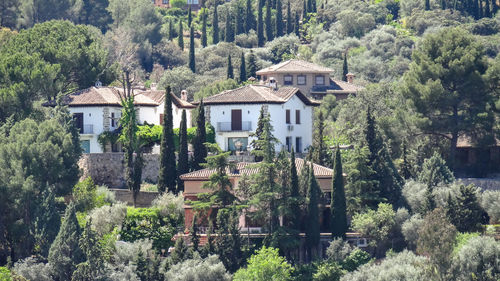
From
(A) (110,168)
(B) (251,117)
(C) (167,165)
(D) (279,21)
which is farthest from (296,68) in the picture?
(D) (279,21)

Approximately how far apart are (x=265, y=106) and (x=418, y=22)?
2112 inches

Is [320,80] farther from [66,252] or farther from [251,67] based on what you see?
[66,252]

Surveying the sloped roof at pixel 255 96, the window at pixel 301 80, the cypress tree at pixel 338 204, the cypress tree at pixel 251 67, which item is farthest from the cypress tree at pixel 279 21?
the cypress tree at pixel 338 204

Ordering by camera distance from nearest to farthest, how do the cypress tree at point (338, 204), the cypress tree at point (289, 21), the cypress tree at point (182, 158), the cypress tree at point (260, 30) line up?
the cypress tree at point (338, 204), the cypress tree at point (182, 158), the cypress tree at point (260, 30), the cypress tree at point (289, 21)

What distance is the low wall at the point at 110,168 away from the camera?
70.6m

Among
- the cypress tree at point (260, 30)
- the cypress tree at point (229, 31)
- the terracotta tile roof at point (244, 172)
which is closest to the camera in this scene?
the terracotta tile roof at point (244, 172)

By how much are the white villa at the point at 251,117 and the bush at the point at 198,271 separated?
557 inches

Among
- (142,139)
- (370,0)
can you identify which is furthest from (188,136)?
(370,0)

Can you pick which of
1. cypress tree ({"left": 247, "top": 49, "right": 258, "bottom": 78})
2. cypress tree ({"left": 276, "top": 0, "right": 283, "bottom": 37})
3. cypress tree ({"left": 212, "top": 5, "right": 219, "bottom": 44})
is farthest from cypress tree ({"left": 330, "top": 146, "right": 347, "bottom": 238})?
cypress tree ({"left": 212, "top": 5, "right": 219, "bottom": 44})

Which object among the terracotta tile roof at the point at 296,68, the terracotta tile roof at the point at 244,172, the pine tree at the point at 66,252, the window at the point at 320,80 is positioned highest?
the terracotta tile roof at the point at 296,68

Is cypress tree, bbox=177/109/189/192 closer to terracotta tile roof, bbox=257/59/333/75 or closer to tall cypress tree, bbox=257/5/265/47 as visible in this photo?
terracotta tile roof, bbox=257/59/333/75

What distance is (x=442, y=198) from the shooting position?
61.7 meters

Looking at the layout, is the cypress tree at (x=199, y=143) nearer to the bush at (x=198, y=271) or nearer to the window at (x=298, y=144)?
the window at (x=298, y=144)

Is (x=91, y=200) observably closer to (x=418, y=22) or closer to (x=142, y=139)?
(x=142, y=139)
